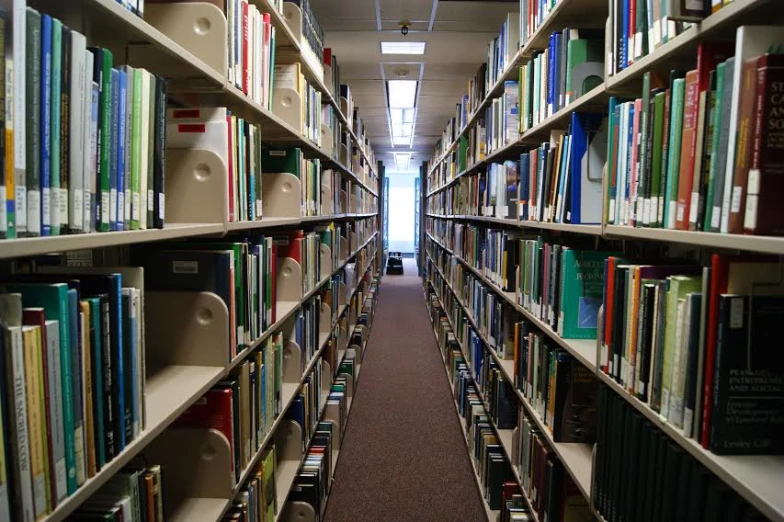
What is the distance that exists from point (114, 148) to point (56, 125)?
0.57 feet

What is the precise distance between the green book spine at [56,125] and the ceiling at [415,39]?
3.11m

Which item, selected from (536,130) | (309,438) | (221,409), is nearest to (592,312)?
(536,130)

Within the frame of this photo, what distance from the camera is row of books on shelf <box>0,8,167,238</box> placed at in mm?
666

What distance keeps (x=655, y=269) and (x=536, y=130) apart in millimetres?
1037

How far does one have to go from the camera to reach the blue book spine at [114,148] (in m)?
0.89

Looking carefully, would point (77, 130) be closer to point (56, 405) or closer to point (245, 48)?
point (56, 405)

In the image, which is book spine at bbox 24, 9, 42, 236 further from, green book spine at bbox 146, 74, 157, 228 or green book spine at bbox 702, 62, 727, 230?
green book spine at bbox 702, 62, 727, 230

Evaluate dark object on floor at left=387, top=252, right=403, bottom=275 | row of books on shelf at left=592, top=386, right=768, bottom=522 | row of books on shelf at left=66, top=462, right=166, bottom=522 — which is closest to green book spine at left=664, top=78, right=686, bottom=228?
row of books on shelf at left=592, top=386, right=768, bottom=522

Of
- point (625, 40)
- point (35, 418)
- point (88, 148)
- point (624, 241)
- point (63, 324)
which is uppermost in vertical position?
point (625, 40)

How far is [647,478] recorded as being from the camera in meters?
1.12

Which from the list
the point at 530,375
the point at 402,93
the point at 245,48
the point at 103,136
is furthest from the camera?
the point at 402,93

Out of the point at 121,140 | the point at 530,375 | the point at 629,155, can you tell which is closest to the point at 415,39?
the point at 530,375

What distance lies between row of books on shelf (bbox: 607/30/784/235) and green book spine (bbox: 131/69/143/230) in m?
0.98

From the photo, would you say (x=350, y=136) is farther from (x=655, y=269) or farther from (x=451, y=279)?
(x=655, y=269)
